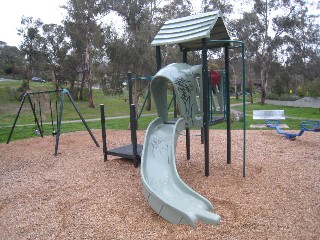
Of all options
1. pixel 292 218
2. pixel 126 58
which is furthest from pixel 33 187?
pixel 126 58

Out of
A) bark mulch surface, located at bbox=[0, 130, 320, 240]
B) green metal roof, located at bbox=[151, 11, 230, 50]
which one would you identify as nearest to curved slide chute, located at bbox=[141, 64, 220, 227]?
bark mulch surface, located at bbox=[0, 130, 320, 240]

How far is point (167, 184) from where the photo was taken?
4371 mm

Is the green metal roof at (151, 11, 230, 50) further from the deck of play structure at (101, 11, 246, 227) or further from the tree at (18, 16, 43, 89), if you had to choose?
the tree at (18, 16, 43, 89)

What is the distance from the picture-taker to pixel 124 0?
13852 mm

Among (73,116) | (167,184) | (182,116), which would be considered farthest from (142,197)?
(73,116)

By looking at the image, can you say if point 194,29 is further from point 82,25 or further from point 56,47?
point 56,47

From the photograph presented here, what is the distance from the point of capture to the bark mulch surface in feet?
12.0

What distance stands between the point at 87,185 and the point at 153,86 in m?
2.16

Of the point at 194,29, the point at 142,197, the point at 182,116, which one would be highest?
the point at 194,29

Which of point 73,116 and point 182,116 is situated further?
point 73,116

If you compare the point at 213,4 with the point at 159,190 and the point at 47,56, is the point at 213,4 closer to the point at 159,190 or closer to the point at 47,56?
the point at 47,56

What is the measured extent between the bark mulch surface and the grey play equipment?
0.23m

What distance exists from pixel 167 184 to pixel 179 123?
3.80ft

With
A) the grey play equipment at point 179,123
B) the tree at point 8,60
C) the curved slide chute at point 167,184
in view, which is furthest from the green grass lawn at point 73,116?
the tree at point 8,60
